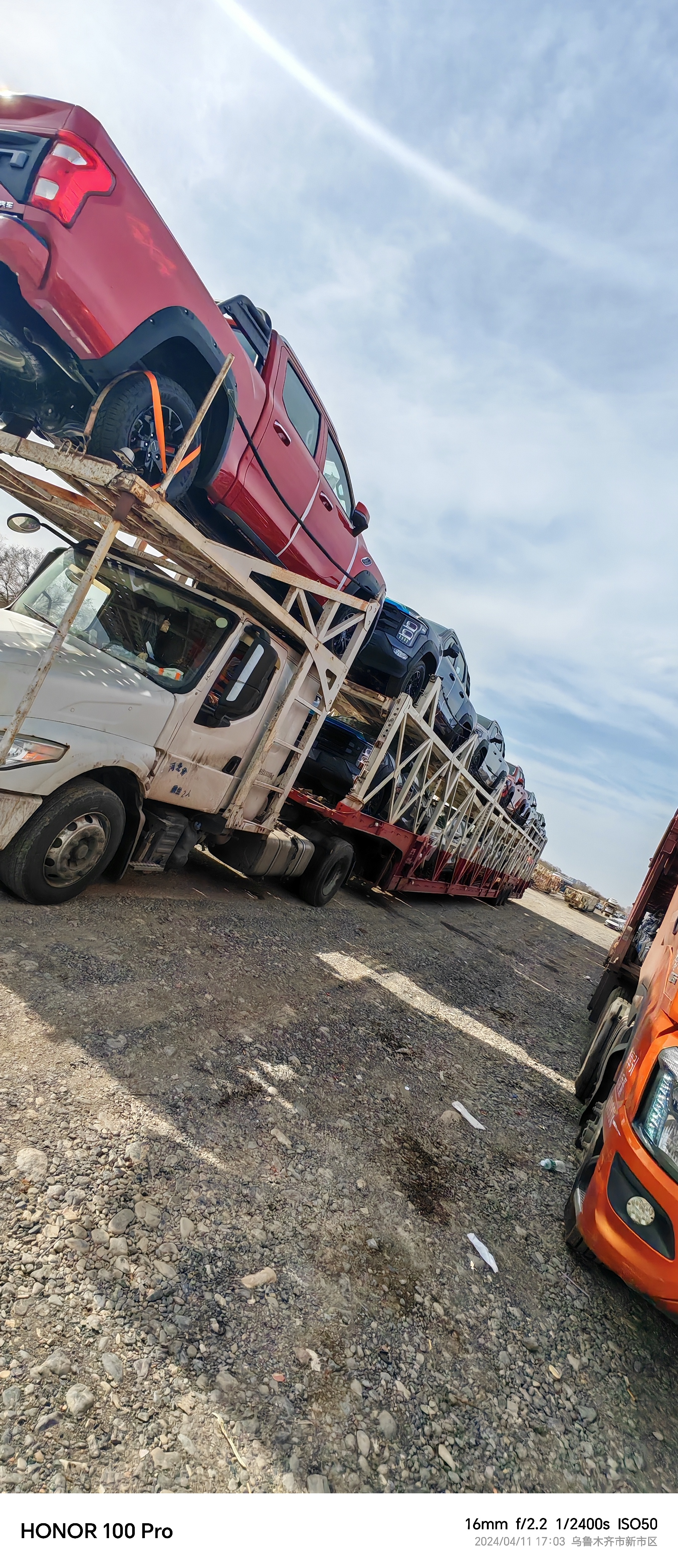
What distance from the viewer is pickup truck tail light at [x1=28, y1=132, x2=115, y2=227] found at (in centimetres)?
280

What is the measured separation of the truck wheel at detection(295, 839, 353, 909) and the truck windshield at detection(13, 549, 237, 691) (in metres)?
2.90

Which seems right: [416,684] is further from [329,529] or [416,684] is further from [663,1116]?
[663,1116]

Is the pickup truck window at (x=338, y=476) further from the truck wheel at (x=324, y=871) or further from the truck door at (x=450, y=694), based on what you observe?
the truck wheel at (x=324, y=871)

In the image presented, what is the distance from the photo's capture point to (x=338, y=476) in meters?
5.37

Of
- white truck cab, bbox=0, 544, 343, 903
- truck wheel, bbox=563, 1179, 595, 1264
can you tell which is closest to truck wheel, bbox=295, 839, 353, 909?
white truck cab, bbox=0, 544, 343, 903

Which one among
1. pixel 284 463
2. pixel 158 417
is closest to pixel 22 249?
pixel 158 417

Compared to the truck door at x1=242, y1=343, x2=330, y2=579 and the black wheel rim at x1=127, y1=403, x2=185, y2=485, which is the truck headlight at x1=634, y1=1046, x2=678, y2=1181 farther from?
the truck door at x1=242, y1=343, x2=330, y2=579

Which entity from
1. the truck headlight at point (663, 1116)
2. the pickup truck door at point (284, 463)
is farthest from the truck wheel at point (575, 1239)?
the pickup truck door at point (284, 463)

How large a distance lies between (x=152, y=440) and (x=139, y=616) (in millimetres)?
1430

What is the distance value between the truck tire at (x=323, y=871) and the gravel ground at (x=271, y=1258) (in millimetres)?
2740

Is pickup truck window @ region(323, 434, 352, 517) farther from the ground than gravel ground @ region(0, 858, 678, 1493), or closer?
farther from the ground

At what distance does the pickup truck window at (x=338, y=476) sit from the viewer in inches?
202

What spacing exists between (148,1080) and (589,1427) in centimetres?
190
